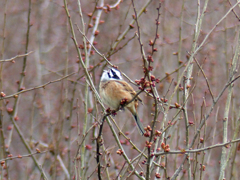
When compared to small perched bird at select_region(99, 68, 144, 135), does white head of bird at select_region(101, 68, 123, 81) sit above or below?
above

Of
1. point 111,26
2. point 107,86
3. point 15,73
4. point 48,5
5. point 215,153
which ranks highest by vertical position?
point 48,5

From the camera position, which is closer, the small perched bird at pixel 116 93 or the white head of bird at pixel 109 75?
the small perched bird at pixel 116 93

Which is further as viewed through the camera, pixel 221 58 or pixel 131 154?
pixel 221 58

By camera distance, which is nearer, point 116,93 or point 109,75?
point 116,93

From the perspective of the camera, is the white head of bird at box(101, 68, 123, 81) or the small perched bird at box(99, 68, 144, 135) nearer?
the small perched bird at box(99, 68, 144, 135)

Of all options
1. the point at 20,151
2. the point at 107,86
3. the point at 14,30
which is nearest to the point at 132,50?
the point at 14,30

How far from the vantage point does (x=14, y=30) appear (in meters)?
9.25

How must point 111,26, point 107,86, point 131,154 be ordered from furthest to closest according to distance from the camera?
1. point 111,26
2. point 131,154
3. point 107,86

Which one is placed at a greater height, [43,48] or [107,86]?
[43,48]

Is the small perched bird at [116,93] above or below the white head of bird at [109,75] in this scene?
below

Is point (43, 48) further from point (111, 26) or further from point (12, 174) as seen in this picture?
point (12, 174)

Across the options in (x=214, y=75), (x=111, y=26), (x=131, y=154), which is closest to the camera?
(x=131, y=154)

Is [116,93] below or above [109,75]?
below

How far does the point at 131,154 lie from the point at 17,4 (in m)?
4.72
